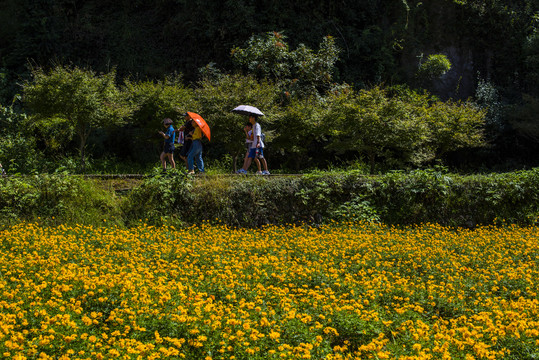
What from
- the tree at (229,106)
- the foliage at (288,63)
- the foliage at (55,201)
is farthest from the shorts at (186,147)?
the foliage at (288,63)

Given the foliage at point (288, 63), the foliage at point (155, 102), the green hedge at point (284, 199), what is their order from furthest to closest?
the foliage at point (288, 63) < the foliage at point (155, 102) < the green hedge at point (284, 199)

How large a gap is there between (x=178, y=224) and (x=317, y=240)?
2.69 m

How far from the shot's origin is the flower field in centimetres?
368

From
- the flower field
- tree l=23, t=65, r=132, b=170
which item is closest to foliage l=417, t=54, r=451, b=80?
tree l=23, t=65, r=132, b=170

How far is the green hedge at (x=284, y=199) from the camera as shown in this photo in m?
8.34

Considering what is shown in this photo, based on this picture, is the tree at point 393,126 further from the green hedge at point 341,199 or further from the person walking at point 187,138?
the person walking at point 187,138

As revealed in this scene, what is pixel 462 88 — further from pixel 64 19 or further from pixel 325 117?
pixel 64 19

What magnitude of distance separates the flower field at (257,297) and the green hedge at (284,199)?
0.73 m

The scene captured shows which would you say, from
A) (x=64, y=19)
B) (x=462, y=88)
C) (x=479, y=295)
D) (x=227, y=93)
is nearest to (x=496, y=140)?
(x=462, y=88)

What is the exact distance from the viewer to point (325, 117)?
14.2 meters

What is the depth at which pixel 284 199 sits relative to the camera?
31.8 feet

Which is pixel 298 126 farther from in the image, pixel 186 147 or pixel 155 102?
pixel 186 147

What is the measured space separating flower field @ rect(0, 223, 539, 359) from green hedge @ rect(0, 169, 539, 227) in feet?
2.39

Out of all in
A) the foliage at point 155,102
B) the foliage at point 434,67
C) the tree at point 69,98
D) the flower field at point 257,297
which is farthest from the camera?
the foliage at point 434,67
